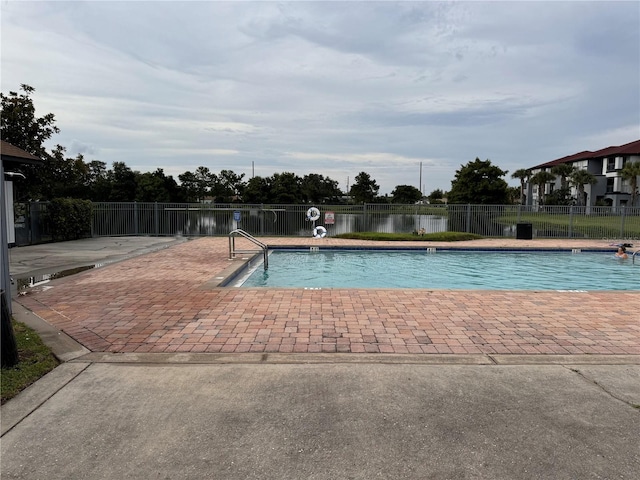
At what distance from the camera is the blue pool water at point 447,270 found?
10414 mm

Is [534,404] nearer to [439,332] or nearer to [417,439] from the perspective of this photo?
[417,439]

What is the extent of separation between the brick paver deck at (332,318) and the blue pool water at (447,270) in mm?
2681

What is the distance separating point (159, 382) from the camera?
11.7 feet

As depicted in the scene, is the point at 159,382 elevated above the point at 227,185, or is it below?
below

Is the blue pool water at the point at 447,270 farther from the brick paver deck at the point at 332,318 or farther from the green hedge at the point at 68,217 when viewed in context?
the green hedge at the point at 68,217

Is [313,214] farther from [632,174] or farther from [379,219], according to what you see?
[632,174]

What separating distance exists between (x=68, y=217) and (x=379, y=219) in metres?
13.6

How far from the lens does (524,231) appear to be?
63.0 ft

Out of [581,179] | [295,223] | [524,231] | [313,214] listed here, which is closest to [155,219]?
[295,223]

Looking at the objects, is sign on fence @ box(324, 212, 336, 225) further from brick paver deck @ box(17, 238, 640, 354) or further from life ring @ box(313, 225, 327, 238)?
brick paver deck @ box(17, 238, 640, 354)

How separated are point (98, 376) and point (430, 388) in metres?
2.84

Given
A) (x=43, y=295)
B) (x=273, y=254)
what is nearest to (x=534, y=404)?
(x=43, y=295)

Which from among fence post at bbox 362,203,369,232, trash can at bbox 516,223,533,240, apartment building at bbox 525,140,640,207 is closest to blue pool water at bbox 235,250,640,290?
trash can at bbox 516,223,533,240

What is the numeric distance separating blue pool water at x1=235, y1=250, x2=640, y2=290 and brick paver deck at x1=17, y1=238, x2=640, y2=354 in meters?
2.68
